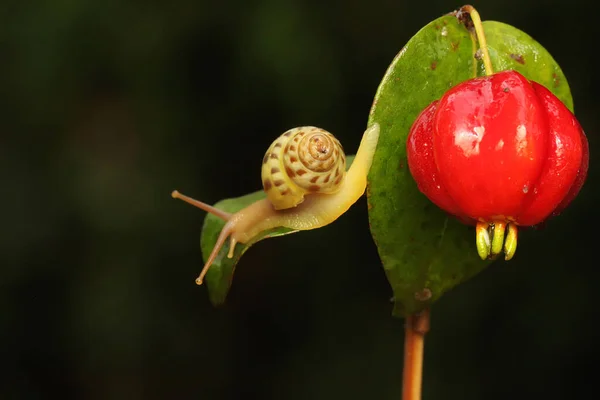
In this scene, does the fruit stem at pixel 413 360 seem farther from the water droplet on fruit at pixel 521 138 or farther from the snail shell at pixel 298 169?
the snail shell at pixel 298 169

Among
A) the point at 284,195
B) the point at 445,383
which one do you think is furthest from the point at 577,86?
the point at 284,195

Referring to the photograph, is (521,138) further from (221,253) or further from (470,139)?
(221,253)

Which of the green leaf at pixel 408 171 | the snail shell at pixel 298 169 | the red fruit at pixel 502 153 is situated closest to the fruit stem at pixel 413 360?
the green leaf at pixel 408 171

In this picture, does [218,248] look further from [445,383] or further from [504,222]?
[445,383]

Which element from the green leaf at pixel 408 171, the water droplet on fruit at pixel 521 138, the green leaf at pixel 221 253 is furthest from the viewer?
the green leaf at pixel 221 253

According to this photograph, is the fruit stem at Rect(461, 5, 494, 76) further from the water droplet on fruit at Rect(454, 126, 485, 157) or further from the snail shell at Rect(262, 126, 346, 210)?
the snail shell at Rect(262, 126, 346, 210)
